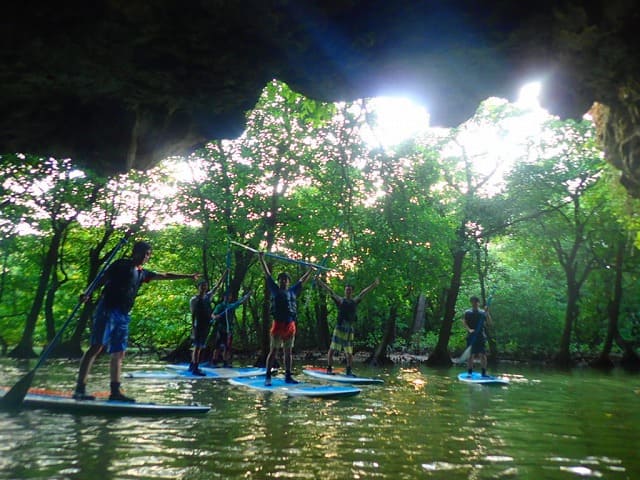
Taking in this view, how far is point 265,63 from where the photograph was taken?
270 inches

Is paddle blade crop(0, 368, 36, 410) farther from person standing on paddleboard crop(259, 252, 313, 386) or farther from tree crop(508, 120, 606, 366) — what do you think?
tree crop(508, 120, 606, 366)

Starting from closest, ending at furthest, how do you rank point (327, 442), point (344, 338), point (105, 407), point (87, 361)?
1. point (327, 442)
2. point (105, 407)
3. point (87, 361)
4. point (344, 338)

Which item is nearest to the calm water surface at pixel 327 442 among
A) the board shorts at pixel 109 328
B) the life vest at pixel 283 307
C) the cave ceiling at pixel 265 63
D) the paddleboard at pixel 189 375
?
the board shorts at pixel 109 328

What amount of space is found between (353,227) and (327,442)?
7649mm

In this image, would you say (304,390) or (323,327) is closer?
(304,390)

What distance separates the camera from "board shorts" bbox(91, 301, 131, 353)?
6347 mm

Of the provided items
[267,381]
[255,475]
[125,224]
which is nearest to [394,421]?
[255,475]

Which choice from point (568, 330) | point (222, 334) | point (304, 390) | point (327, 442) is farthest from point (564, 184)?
point (327, 442)

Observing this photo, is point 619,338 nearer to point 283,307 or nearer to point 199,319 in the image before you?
point 283,307

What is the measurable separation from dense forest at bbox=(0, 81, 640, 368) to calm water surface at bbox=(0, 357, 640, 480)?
13.1 ft

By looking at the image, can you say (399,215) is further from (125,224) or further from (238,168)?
(125,224)

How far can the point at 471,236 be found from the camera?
74.5 ft

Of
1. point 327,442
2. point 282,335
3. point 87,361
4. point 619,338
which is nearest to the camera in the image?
point 327,442

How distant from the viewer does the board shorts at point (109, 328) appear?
635 centimetres
